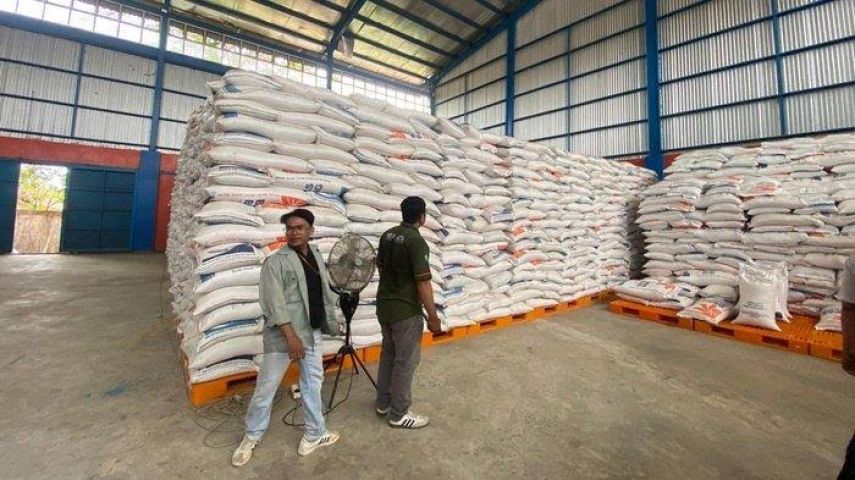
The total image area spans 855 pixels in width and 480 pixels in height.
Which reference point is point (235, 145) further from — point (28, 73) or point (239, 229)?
point (28, 73)

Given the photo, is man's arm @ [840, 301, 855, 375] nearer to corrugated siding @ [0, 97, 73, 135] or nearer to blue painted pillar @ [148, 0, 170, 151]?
blue painted pillar @ [148, 0, 170, 151]

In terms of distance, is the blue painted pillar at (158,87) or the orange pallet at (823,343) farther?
the blue painted pillar at (158,87)

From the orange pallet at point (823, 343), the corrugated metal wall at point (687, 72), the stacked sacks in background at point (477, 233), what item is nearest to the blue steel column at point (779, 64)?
the corrugated metal wall at point (687, 72)

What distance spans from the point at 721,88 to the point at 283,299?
11107mm

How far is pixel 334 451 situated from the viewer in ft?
6.12

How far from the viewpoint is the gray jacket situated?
5.70ft

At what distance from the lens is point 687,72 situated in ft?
29.0

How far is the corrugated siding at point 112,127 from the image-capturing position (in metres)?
11.0

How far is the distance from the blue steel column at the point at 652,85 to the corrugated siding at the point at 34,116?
17.5 m

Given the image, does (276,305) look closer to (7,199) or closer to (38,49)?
(7,199)

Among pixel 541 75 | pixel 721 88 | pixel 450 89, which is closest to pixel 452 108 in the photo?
pixel 450 89

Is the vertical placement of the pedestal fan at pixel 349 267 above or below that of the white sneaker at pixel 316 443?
above

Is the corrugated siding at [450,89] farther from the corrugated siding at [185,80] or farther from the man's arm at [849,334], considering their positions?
the man's arm at [849,334]

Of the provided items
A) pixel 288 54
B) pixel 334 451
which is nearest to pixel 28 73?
pixel 288 54
